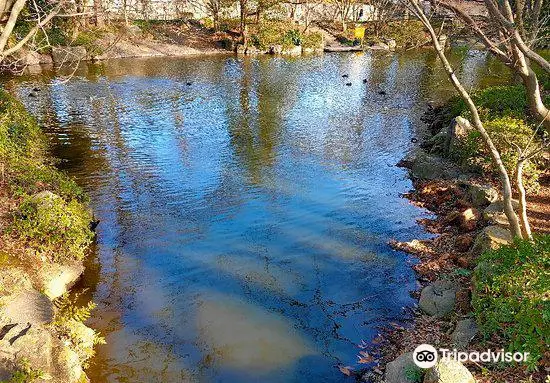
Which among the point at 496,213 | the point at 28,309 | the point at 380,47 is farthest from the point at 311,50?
the point at 28,309

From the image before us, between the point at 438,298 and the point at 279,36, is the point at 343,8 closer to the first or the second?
the point at 279,36

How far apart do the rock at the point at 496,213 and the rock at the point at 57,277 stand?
7858 millimetres

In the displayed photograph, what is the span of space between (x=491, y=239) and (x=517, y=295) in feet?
6.82

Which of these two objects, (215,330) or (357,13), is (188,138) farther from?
(357,13)

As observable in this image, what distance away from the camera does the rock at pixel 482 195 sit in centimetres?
966

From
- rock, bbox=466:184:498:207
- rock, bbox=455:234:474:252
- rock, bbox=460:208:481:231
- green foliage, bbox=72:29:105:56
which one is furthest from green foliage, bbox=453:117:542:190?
green foliage, bbox=72:29:105:56

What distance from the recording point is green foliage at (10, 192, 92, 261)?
25.3 ft

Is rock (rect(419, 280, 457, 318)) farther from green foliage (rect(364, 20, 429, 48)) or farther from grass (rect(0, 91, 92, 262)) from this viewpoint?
green foliage (rect(364, 20, 429, 48))

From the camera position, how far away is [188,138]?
15539 mm

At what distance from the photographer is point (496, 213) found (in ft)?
28.9

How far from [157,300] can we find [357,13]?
47.0 m

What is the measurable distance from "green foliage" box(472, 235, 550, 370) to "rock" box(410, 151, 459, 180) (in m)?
5.60

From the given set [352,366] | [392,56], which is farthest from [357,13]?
[352,366]

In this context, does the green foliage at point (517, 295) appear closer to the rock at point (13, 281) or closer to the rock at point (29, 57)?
the rock at point (13, 281)
